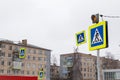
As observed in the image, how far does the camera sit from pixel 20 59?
3701 inches

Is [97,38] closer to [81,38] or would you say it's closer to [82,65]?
[81,38]

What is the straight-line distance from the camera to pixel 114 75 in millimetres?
71062

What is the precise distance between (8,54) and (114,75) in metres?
34.4

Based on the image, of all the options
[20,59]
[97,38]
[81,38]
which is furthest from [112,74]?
[97,38]

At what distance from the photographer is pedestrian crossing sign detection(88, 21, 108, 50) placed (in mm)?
5938

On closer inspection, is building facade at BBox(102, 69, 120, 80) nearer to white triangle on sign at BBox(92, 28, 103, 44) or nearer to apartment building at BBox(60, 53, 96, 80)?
apartment building at BBox(60, 53, 96, 80)

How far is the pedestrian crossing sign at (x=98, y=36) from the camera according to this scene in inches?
234

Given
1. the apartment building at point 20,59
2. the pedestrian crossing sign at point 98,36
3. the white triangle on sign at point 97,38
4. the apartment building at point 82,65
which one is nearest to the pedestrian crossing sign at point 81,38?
the pedestrian crossing sign at point 98,36

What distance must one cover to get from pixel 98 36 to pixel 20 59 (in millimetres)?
88972

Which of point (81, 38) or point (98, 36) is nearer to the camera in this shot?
point (98, 36)

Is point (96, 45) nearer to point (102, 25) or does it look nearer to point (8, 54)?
point (102, 25)

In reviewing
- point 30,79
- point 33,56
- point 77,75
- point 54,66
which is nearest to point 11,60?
point 33,56

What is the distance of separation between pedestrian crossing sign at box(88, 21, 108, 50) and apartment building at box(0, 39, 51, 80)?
76026 millimetres

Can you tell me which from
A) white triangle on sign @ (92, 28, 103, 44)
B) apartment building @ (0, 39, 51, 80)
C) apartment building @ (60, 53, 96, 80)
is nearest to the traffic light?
white triangle on sign @ (92, 28, 103, 44)
